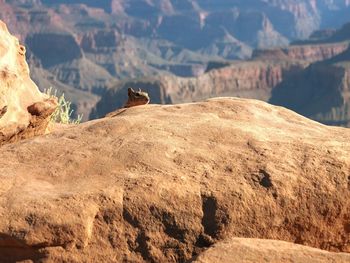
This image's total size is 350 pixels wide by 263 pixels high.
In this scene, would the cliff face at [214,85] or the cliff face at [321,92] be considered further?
the cliff face at [214,85]

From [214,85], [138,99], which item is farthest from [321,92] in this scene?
[138,99]

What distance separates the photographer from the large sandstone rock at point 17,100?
7535mm

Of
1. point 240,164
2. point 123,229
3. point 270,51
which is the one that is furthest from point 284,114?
point 270,51

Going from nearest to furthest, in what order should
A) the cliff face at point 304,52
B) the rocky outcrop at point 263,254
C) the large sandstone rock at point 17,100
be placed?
the rocky outcrop at point 263,254, the large sandstone rock at point 17,100, the cliff face at point 304,52

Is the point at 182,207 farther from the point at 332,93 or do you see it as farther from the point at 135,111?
the point at 332,93

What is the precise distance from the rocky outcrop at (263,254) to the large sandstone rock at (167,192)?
4.9 inches

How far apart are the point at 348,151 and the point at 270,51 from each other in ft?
524

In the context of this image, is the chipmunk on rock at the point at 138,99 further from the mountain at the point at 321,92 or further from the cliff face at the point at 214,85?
the cliff face at the point at 214,85

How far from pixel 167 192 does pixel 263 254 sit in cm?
122

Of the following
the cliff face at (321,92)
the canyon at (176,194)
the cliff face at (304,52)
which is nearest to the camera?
the canyon at (176,194)

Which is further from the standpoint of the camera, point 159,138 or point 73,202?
point 159,138

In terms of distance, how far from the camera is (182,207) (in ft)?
19.1

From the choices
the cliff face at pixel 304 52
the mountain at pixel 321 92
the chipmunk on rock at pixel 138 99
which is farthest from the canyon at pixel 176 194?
the cliff face at pixel 304 52

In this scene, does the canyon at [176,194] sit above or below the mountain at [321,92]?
above
